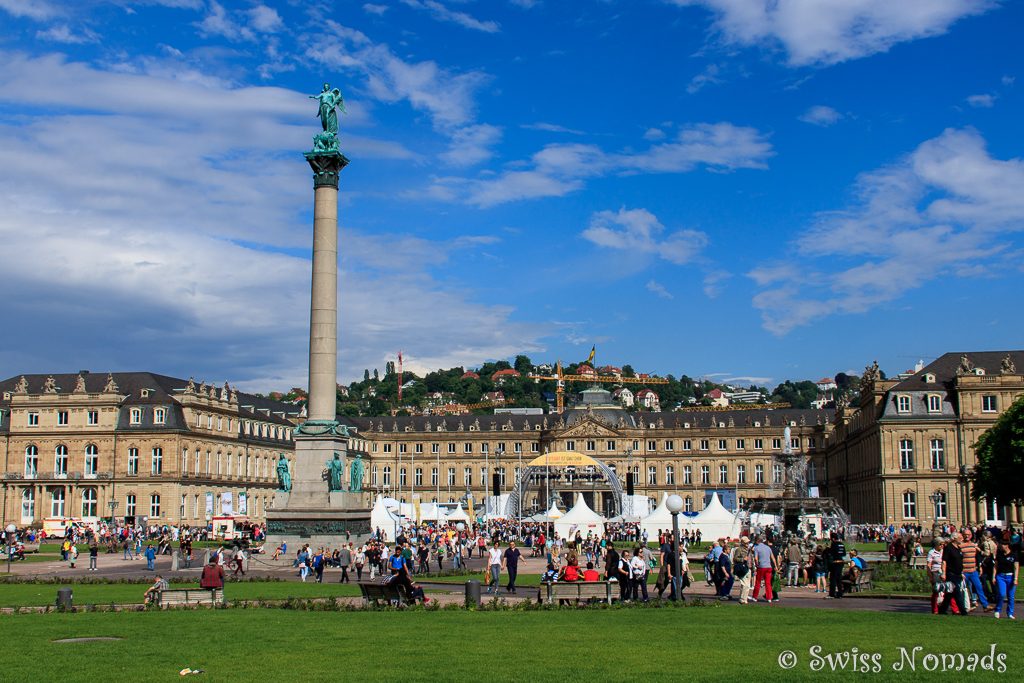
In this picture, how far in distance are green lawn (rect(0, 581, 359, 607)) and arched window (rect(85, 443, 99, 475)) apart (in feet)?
245

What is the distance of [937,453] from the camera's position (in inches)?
3866

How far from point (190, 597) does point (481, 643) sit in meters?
11.7

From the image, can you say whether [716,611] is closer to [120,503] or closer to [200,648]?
[200,648]

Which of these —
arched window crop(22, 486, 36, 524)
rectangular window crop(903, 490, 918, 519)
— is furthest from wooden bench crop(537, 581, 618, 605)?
arched window crop(22, 486, 36, 524)

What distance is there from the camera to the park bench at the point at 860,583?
31625 millimetres

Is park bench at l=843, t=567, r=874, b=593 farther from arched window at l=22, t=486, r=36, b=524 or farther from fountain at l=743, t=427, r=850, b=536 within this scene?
arched window at l=22, t=486, r=36, b=524

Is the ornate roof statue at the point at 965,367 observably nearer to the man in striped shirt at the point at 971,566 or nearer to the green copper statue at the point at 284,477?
the green copper statue at the point at 284,477

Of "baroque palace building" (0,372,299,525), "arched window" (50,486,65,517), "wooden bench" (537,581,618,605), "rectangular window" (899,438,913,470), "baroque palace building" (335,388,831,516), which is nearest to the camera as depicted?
"wooden bench" (537,581,618,605)

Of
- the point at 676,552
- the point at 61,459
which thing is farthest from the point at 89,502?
the point at 676,552

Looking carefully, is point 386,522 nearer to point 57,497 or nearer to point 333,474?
point 333,474

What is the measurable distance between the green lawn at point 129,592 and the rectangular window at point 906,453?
72688 millimetres

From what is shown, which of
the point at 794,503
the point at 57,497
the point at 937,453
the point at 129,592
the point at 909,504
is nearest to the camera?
the point at 129,592

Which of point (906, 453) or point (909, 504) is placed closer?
point (909, 504)

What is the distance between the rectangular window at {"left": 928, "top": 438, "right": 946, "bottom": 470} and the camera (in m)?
98.1
